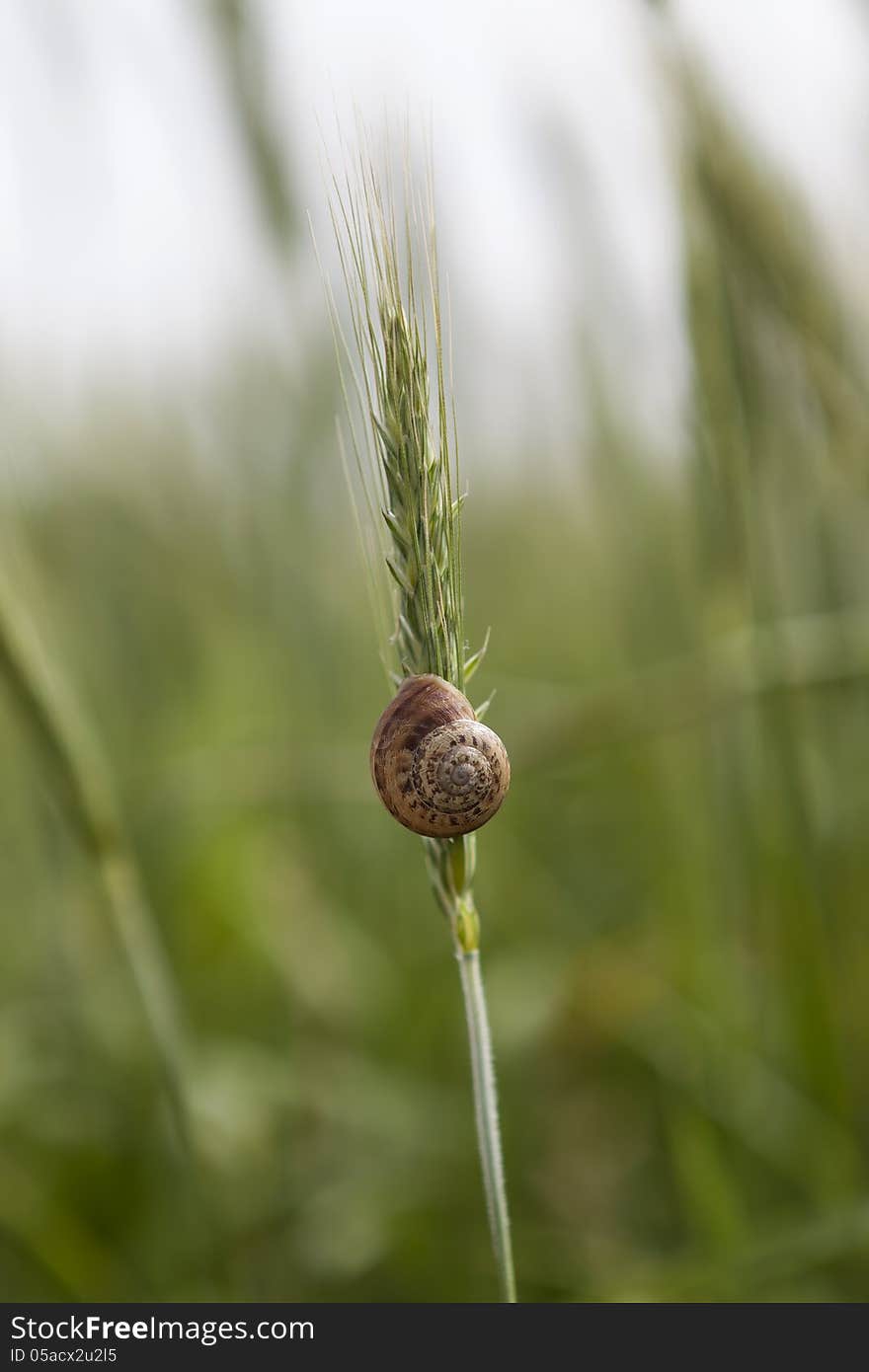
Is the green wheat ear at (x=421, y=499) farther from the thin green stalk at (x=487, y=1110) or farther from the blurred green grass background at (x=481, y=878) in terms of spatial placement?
the blurred green grass background at (x=481, y=878)

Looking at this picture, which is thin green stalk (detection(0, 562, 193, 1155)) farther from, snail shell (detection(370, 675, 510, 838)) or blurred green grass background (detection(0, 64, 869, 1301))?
snail shell (detection(370, 675, 510, 838))

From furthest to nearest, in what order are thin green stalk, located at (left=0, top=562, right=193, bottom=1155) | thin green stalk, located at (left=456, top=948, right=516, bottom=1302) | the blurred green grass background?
the blurred green grass background → thin green stalk, located at (left=0, top=562, right=193, bottom=1155) → thin green stalk, located at (left=456, top=948, right=516, bottom=1302)

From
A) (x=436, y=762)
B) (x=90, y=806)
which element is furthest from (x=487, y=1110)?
(x=90, y=806)

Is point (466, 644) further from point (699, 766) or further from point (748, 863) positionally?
point (699, 766)

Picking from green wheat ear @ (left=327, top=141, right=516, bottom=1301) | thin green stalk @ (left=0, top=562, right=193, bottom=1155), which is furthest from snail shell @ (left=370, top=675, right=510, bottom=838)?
thin green stalk @ (left=0, top=562, right=193, bottom=1155)

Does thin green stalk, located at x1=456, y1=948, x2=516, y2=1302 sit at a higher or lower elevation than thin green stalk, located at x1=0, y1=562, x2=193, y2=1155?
lower

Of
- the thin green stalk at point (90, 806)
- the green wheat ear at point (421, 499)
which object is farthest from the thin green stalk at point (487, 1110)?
the thin green stalk at point (90, 806)
